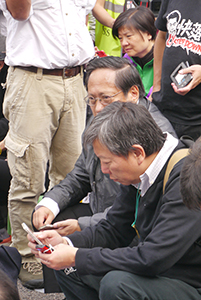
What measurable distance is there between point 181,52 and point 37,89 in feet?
2.97

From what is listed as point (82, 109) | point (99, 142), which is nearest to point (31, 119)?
point (82, 109)

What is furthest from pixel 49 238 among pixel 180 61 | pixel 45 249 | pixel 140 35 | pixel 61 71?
pixel 140 35

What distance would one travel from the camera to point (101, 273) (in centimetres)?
160

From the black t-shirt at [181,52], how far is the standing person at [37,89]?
0.58 m

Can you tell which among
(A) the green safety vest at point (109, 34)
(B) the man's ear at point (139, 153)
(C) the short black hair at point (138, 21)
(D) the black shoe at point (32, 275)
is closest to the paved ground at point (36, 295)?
(D) the black shoe at point (32, 275)

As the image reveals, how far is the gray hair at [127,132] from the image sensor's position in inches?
63.4

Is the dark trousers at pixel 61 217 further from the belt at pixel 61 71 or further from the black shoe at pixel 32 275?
the belt at pixel 61 71

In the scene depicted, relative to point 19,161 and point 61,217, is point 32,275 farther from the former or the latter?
point 19,161

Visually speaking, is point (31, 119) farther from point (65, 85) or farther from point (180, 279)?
point (180, 279)

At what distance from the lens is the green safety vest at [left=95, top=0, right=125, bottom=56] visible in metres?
4.05

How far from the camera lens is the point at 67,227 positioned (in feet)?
6.92

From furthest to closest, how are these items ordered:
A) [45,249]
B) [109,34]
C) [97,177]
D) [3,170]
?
[109,34] → [3,170] → [97,177] → [45,249]

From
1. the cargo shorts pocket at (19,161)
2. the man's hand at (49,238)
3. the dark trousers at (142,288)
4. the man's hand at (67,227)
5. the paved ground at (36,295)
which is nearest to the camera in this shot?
the dark trousers at (142,288)

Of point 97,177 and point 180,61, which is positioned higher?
point 180,61
